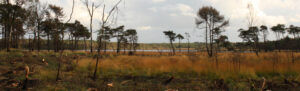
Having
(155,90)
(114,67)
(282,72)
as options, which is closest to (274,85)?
(282,72)

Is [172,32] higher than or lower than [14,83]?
higher

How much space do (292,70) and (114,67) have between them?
25.7 feet

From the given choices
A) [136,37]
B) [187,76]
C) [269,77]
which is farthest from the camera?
[136,37]

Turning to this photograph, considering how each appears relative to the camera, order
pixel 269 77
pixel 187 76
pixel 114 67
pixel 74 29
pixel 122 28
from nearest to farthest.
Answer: pixel 269 77
pixel 187 76
pixel 114 67
pixel 74 29
pixel 122 28

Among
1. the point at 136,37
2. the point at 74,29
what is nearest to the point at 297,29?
the point at 136,37

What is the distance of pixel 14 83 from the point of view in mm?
4457

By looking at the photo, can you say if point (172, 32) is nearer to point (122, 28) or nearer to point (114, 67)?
point (122, 28)

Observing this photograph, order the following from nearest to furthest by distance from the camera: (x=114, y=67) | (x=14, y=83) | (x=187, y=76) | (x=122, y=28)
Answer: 1. (x=14, y=83)
2. (x=187, y=76)
3. (x=114, y=67)
4. (x=122, y=28)

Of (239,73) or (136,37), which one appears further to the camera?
(136,37)

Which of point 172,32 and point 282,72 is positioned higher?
point 172,32

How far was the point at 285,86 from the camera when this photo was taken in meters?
5.08

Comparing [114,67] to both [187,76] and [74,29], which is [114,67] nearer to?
[187,76]

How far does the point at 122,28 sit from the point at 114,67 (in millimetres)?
36686

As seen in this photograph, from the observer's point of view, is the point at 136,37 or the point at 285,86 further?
the point at 136,37
